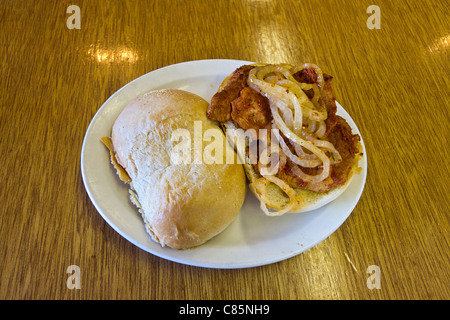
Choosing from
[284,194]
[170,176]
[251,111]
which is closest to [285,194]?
[284,194]

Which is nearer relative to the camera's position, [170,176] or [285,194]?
[170,176]

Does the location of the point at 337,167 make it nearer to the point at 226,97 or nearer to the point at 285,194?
the point at 285,194

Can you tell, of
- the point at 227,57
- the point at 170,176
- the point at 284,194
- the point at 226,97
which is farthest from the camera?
the point at 227,57

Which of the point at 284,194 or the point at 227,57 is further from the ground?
the point at 227,57

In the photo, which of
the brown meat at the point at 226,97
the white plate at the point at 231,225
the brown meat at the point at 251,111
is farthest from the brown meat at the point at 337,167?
the brown meat at the point at 226,97

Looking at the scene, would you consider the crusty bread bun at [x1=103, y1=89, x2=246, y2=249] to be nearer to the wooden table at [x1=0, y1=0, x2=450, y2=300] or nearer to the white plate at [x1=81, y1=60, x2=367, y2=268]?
the white plate at [x1=81, y1=60, x2=367, y2=268]

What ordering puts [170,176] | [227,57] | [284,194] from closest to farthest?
[170,176], [284,194], [227,57]

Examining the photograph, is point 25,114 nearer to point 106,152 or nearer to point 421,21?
point 106,152

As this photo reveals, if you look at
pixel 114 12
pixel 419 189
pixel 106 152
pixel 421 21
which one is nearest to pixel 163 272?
pixel 106 152
